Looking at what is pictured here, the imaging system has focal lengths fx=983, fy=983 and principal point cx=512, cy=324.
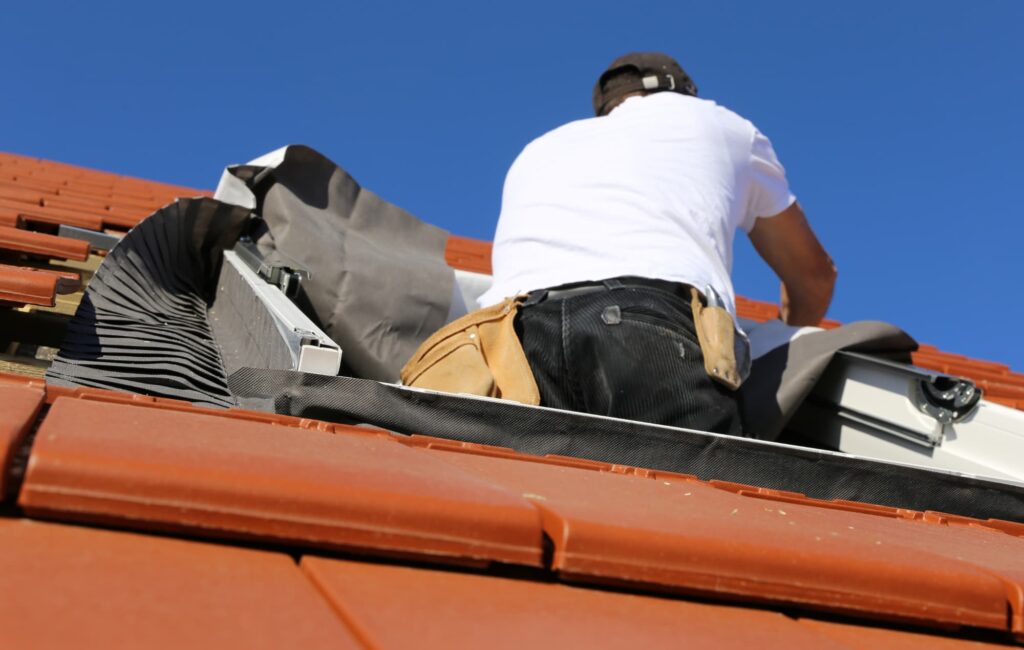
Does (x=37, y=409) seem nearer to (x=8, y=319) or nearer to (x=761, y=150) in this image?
(x=8, y=319)

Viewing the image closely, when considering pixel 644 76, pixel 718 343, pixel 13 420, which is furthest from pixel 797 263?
pixel 13 420

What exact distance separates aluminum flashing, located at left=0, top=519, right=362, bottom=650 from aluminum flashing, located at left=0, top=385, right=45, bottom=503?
3 cm

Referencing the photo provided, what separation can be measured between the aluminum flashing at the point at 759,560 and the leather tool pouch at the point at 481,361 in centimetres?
100

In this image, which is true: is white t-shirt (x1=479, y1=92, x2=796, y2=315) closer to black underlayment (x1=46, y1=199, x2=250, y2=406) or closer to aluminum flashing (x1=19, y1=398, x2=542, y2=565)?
black underlayment (x1=46, y1=199, x2=250, y2=406)

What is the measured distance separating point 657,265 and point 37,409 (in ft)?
5.15

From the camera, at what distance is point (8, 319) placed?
2.15m

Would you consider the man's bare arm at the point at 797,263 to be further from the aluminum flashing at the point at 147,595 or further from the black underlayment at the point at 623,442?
the aluminum flashing at the point at 147,595

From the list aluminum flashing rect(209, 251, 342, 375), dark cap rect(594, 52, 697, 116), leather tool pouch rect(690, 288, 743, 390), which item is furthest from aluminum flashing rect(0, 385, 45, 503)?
dark cap rect(594, 52, 697, 116)

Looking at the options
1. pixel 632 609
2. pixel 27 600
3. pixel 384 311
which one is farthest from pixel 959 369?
pixel 27 600

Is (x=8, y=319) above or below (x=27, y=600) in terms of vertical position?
above

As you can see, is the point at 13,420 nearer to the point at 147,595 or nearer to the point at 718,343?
the point at 147,595

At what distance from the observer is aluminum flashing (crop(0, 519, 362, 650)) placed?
19.6 inches

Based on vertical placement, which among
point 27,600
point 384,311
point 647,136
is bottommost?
point 27,600

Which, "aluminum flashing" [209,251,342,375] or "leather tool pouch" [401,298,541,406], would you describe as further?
"leather tool pouch" [401,298,541,406]
